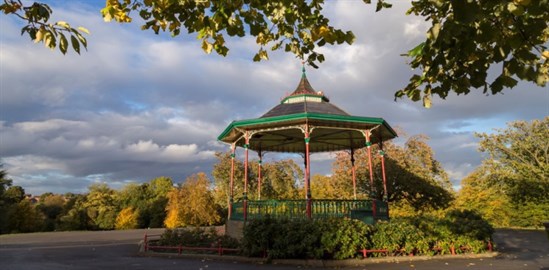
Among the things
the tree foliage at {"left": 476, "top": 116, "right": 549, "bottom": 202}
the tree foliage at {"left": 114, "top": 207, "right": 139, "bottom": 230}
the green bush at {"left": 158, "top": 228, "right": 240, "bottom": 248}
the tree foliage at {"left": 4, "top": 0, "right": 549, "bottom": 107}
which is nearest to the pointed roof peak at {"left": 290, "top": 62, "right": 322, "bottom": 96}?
the green bush at {"left": 158, "top": 228, "right": 240, "bottom": 248}

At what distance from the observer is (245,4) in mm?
4629

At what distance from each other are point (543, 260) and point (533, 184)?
1969 cm

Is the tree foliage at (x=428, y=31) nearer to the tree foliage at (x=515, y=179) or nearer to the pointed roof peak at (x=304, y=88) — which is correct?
the pointed roof peak at (x=304, y=88)

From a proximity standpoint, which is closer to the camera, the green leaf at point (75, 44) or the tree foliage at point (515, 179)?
the green leaf at point (75, 44)

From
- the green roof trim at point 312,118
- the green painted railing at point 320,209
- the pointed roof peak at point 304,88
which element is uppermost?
the pointed roof peak at point 304,88

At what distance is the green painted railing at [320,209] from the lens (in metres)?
14.2

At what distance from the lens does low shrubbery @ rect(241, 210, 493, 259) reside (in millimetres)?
11227

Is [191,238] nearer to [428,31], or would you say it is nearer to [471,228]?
[471,228]

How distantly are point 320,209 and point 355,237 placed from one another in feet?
10.6

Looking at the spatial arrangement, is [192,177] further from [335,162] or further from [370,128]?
[370,128]

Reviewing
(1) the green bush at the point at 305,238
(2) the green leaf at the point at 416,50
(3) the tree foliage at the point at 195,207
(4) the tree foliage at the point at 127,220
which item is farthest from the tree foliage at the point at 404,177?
(4) the tree foliage at the point at 127,220

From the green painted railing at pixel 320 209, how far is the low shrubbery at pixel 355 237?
1.87 meters

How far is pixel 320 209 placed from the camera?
14422 mm

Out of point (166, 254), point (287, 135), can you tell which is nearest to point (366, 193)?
point (287, 135)
